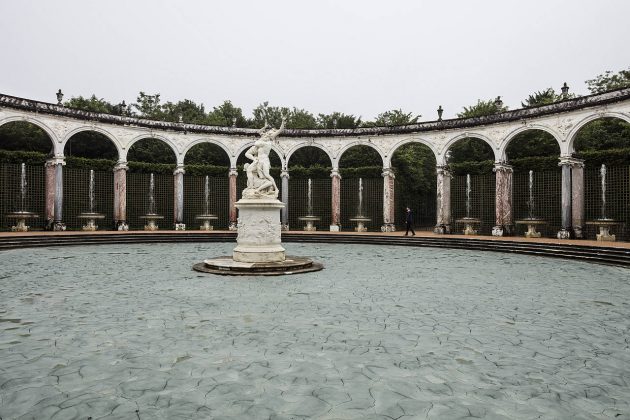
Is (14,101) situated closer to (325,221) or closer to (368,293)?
(325,221)

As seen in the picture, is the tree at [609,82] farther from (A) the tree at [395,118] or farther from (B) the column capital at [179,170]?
(B) the column capital at [179,170]

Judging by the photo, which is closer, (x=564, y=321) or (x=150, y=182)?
(x=564, y=321)

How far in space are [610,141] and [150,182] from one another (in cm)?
2772

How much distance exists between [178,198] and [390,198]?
1318cm

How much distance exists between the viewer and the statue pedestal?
38.0ft

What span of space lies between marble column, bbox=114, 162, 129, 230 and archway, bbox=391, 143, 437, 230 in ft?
57.4

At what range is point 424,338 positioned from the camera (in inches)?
202

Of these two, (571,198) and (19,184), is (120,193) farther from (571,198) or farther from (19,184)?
(571,198)

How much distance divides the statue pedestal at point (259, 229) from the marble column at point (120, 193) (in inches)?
574

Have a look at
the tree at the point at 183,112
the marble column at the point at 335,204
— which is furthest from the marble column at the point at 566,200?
the tree at the point at 183,112

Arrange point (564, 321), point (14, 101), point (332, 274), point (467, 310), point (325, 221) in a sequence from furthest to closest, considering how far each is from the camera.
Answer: point (325, 221) → point (14, 101) → point (332, 274) → point (467, 310) → point (564, 321)

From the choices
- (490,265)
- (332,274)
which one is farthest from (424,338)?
(490,265)

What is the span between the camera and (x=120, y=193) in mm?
23594

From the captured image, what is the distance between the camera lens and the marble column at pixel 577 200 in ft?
62.6
